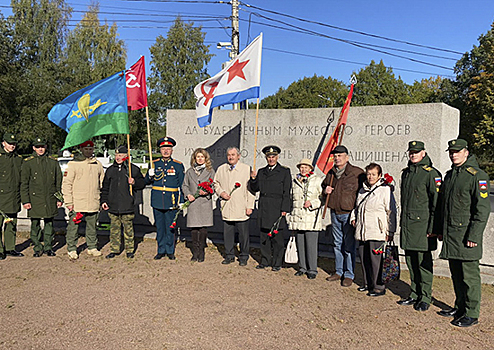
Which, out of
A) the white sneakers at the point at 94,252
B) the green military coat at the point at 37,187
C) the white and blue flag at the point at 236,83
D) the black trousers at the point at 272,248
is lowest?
the white sneakers at the point at 94,252

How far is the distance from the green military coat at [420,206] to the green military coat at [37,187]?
211 inches

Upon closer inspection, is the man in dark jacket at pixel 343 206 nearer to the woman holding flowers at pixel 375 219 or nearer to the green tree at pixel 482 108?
the woman holding flowers at pixel 375 219

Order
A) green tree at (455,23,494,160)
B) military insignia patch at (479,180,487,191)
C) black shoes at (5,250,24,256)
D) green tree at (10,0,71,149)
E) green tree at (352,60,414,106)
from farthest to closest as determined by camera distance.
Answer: green tree at (352,60,414,106), green tree at (10,0,71,149), green tree at (455,23,494,160), black shoes at (5,250,24,256), military insignia patch at (479,180,487,191)

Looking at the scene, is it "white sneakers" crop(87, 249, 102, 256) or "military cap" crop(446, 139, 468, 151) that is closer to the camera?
"military cap" crop(446, 139, 468, 151)

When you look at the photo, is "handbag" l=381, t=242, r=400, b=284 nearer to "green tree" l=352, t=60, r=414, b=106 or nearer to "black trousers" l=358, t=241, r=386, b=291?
"black trousers" l=358, t=241, r=386, b=291

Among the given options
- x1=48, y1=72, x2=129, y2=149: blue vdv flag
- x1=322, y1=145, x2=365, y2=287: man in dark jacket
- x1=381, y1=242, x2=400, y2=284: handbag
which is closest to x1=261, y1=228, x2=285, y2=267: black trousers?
x1=322, y1=145, x2=365, y2=287: man in dark jacket

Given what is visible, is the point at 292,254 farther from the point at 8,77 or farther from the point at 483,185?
the point at 8,77

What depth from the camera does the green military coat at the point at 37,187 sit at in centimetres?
679

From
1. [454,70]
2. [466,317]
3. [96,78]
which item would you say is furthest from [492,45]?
[466,317]

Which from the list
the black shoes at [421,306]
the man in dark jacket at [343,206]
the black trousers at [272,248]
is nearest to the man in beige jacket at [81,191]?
the black trousers at [272,248]

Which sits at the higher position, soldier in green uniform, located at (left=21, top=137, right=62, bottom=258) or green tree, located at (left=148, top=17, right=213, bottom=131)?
green tree, located at (left=148, top=17, right=213, bottom=131)

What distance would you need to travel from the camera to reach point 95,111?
21.9ft

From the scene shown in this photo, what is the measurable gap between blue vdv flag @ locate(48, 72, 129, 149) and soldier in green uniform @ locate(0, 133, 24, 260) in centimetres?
84

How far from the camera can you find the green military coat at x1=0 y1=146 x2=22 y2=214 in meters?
6.66
